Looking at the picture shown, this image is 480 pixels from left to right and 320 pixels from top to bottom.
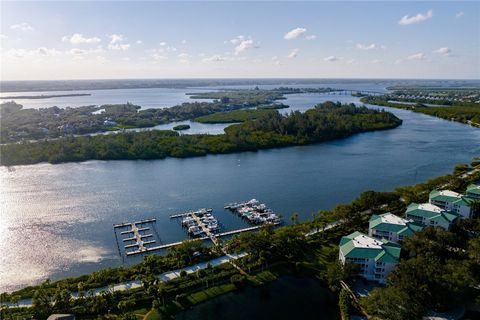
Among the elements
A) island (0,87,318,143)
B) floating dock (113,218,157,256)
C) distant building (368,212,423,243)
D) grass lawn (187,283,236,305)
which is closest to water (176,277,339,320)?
grass lawn (187,283,236,305)

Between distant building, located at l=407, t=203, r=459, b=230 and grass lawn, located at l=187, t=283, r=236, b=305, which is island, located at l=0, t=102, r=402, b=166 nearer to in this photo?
distant building, located at l=407, t=203, r=459, b=230

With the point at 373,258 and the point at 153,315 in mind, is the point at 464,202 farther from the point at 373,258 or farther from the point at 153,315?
the point at 153,315

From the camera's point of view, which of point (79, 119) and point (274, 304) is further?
point (79, 119)

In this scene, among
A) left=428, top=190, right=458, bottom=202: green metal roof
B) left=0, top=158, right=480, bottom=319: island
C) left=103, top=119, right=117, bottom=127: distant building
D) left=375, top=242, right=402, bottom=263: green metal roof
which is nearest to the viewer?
left=0, top=158, right=480, bottom=319: island

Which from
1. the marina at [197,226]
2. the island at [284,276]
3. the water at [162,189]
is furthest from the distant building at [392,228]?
the marina at [197,226]

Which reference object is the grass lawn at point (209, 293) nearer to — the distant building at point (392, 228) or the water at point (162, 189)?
the water at point (162, 189)

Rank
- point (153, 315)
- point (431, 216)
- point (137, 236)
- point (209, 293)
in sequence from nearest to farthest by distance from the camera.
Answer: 1. point (153, 315)
2. point (209, 293)
3. point (431, 216)
4. point (137, 236)

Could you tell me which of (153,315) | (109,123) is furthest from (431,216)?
(109,123)
